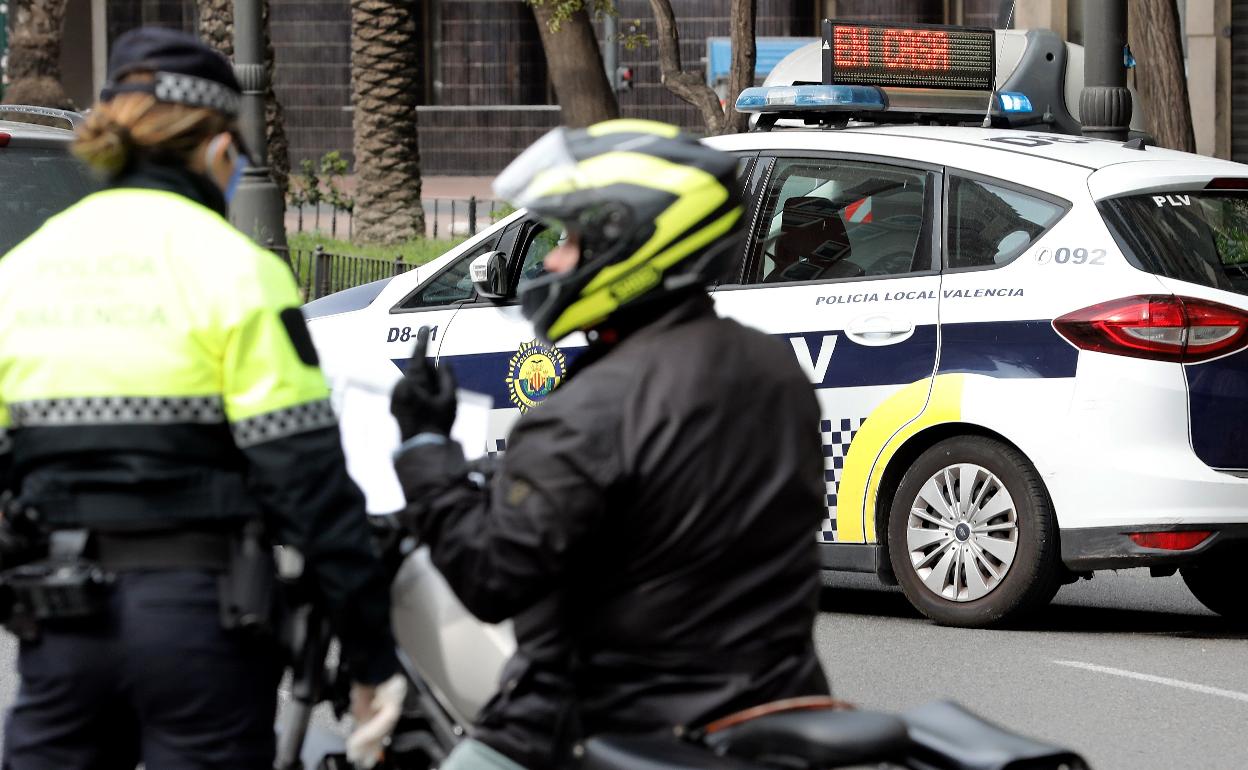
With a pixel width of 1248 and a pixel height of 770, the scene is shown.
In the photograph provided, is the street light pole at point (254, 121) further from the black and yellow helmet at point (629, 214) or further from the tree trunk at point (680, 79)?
the black and yellow helmet at point (629, 214)

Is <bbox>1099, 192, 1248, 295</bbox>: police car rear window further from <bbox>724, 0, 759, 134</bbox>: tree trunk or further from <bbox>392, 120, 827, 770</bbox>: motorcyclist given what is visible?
<bbox>724, 0, 759, 134</bbox>: tree trunk

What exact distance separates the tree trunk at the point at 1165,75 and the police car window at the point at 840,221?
8.49 meters

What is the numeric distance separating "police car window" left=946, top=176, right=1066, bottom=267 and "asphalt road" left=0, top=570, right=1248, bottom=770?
1362 millimetres

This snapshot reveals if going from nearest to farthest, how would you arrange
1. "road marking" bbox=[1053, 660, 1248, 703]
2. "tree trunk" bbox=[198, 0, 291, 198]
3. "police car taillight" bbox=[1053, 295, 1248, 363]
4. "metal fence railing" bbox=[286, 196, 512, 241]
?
"road marking" bbox=[1053, 660, 1248, 703], "police car taillight" bbox=[1053, 295, 1248, 363], "tree trunk" bbox=[198, 0, 291, 198], "metal fence railing" bbox=[286, 196, 512, 241]

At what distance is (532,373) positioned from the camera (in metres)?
7.72

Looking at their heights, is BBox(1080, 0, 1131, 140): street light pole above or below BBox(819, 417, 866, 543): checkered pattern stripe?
above

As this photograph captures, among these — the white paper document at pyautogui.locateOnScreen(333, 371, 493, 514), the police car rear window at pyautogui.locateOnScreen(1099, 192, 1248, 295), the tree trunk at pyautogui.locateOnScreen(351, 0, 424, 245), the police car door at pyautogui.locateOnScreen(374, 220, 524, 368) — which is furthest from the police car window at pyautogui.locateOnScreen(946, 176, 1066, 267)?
the tree trunk at pyautogui.locateOnScreen(351, 0, 424, 245)

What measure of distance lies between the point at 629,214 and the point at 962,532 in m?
4.59

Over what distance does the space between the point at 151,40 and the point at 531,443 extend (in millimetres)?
886

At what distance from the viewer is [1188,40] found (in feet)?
81.5

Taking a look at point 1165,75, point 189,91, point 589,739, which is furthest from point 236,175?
point 1165,75

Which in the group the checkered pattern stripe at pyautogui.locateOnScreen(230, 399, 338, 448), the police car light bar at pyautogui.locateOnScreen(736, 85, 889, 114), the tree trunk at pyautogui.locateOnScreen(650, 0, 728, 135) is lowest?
the checkered pattern stripe at pyautogui.locateOnScreen(230, 399, 338, 448)

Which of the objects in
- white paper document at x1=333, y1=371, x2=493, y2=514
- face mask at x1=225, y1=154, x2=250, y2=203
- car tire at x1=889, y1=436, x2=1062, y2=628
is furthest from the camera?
car tire at x1=889, y1=436, x2=1062, y2=628

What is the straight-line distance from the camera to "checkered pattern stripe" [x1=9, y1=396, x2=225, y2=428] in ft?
9.27
